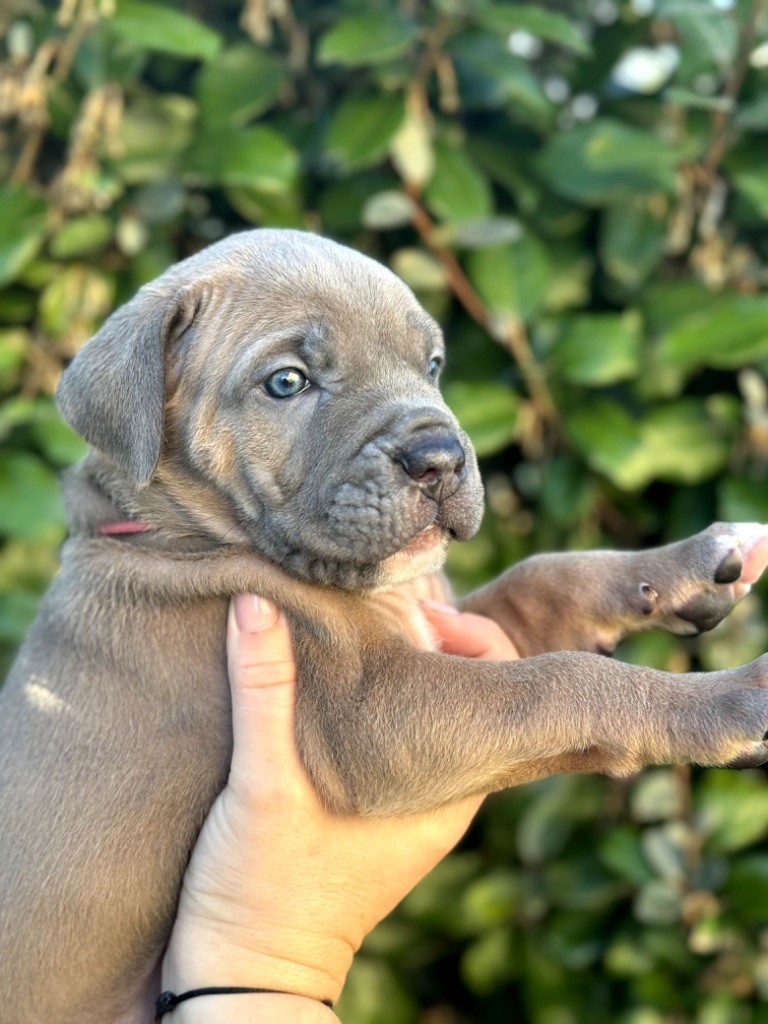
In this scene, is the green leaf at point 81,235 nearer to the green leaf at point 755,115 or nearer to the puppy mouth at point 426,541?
the puppy mouth at point 426,541

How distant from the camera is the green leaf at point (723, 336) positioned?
13.1 feet

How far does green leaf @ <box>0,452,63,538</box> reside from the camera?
13.4 ft

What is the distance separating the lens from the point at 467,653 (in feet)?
10.8

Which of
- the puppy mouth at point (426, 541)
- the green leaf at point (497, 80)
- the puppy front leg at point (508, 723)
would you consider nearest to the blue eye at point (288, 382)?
the puppy mouth at point (426, 541)

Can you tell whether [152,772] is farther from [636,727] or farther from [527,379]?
[527,379]

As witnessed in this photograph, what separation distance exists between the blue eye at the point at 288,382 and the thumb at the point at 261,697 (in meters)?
0.54

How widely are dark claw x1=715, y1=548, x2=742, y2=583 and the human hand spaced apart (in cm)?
87

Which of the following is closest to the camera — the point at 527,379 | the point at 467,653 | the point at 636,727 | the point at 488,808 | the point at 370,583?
the point at 636,727

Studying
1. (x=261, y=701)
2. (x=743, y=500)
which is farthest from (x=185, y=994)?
(x=743, y=500)

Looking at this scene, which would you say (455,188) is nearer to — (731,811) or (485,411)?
(485,411)

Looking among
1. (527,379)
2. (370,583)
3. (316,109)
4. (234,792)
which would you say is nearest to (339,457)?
(370,583)

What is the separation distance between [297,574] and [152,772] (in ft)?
1.96

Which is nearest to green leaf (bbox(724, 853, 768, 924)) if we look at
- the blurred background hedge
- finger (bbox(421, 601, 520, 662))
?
the blurred background hedge

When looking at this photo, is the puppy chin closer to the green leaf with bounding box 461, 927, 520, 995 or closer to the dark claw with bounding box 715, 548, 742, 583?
the dark claw with bounding box 715, 548, 742, 583
